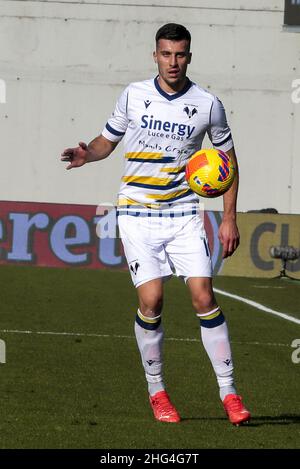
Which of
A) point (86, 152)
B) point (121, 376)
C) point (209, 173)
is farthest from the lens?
point (121, 376)

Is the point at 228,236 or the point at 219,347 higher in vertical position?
the point at 228,236

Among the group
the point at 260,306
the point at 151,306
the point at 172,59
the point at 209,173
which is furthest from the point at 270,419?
the point at 260,306

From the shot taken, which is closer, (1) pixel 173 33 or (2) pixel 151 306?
(1) pixel 173 33

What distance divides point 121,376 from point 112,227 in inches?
663

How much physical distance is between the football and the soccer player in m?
0.13

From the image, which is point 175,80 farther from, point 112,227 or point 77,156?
point 112,227

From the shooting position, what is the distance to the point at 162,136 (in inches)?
336

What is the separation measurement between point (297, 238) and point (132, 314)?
1112 centimetres

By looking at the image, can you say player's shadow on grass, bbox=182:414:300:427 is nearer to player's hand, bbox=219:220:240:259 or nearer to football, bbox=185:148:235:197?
player's hand, bbox=219:220:240:259

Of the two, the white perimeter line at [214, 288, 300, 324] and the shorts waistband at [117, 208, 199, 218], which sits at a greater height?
the shorts waistband at [117, 208, 199, 218]

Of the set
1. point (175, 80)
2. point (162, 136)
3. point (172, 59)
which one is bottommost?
point (162, 136)

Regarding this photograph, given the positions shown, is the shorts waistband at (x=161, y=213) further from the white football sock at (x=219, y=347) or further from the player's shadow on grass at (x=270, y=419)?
the player's shadow on grass at (x=270, y=419)

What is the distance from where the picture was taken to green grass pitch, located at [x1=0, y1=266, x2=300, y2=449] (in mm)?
7734

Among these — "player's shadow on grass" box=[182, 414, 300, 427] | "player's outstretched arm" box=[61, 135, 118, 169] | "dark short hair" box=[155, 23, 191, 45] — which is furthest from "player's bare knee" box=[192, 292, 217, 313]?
"dark short hair" box=[155, 23, 191, 45]
